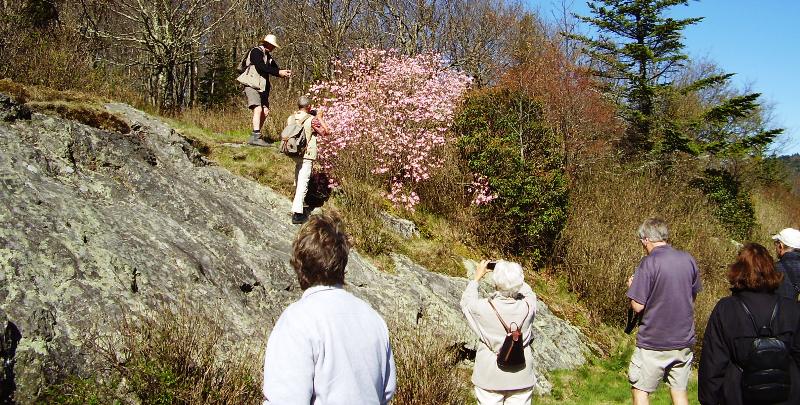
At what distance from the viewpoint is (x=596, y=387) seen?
766cm

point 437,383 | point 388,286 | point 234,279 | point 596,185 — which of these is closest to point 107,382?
point 234,279

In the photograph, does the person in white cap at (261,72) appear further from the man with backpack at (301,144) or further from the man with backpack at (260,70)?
the man with backpack at (301,144)

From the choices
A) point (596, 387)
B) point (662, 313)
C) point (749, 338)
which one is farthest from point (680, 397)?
point (596, 387)

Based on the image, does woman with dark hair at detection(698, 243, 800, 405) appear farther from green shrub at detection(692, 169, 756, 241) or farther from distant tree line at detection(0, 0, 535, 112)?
green shrub at detection(692, 169, 756, 241)

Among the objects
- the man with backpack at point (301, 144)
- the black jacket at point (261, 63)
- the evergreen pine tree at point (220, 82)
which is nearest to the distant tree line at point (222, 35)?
the evergreen pine tree at point (220, 82)

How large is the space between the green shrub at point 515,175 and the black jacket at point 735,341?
770 cm

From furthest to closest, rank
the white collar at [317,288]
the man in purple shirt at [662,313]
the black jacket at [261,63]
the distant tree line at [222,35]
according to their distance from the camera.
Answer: the distant tree line at [222,35]
the black jacket at [261,63]
the man in purple shirt at [662,313]
the white collar at [317,288]

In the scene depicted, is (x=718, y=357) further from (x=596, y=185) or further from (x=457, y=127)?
(x=596, y=185)

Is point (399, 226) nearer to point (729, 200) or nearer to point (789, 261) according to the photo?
point (789, 261)

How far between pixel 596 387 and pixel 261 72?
7.02 m

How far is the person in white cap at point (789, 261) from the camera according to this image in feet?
15.2

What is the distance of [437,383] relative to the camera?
4676mm

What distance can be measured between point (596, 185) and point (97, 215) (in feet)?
37.1

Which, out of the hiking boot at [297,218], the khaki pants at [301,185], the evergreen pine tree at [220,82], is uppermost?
the evergreen pine tree at [220,82]
